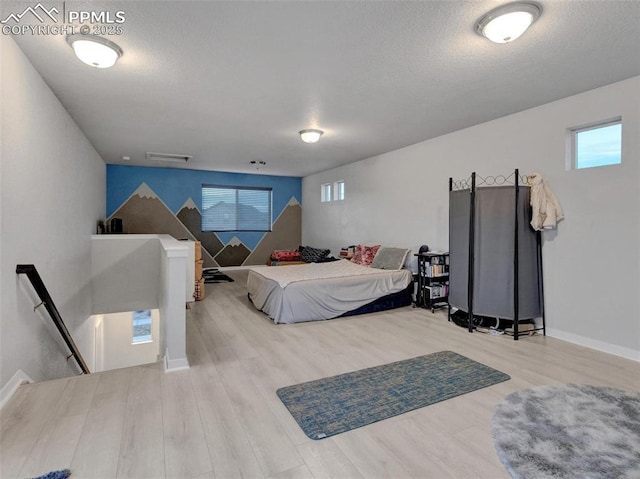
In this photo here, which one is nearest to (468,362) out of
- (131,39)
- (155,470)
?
(155,470)

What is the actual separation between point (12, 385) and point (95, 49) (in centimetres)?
253

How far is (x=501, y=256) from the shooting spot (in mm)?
3791

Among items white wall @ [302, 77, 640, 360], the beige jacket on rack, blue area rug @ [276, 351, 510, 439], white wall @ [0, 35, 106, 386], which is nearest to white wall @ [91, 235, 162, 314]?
white wall @ [0, 35, 106, 386]

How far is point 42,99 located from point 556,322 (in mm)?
5821

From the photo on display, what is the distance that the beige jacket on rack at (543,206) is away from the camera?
3.55 metres

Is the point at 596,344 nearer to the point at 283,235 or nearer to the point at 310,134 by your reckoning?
the point at 310,134

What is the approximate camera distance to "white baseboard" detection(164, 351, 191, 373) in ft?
9.33

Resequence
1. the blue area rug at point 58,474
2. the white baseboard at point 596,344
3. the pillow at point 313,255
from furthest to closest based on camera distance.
A: the pillow at point 313,255 → the white baseboard at point 596,344 → the blue area rug at point 58,474

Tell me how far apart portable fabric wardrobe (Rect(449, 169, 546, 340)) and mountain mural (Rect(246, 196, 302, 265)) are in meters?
5.98

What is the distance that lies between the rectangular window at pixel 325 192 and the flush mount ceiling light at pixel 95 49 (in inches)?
237

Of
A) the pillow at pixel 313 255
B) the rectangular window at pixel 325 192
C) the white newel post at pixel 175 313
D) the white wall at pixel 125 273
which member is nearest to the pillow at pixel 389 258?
the pillow at pixel 313 255

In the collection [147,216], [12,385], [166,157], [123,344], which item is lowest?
[123,344]

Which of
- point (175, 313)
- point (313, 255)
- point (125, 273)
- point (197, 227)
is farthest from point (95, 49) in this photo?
point (197, 227)

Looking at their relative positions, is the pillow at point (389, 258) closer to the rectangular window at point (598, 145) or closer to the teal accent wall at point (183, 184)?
the rectangular window at point (598, 145)
